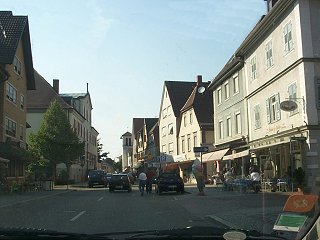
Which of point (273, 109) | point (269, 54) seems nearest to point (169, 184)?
point (273, 109)

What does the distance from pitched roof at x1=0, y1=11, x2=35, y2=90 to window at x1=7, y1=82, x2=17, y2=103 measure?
259cm

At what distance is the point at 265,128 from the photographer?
93.9ft

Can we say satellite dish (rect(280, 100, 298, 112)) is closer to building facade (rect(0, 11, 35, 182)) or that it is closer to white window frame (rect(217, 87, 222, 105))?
building facade (rect(0, 11, 35, 182))

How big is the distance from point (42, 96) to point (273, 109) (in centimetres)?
3851

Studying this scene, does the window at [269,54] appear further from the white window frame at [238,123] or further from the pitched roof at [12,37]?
the pitched roof at [12,37]

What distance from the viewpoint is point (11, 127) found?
36.3 metres

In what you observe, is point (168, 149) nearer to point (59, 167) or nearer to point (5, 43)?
point (59, 167)

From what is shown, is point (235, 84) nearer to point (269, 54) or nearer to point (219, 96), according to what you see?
point (219, 96)

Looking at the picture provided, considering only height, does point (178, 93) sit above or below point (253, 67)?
above

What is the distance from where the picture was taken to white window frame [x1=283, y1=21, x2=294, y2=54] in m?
21.0

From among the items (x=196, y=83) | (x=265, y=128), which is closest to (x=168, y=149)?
(x=196, y=83)

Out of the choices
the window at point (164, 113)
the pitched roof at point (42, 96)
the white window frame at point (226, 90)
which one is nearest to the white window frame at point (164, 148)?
the window at point (164, 113)

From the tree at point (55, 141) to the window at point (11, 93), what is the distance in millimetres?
8478

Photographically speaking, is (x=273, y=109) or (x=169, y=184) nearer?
(x=273, y=109)
